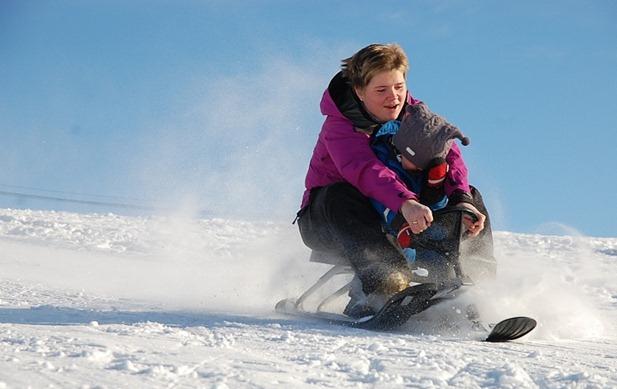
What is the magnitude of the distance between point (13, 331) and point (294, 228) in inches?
96.4

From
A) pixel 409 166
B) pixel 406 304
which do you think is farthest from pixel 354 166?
pixel 406 304

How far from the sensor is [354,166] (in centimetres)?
305

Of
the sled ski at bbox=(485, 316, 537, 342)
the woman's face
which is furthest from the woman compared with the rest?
the sled ski at bbox=(485, 316, 537, 342)

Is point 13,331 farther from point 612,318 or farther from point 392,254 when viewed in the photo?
point 612,318

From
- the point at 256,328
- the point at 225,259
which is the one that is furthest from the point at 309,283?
the point at 225,259

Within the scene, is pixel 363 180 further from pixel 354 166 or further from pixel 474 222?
pixel 474 222

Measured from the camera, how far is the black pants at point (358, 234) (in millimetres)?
2982

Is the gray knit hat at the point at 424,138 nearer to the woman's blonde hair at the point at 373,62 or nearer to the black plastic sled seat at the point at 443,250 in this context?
the black plastic sled seat at the point at 443,250

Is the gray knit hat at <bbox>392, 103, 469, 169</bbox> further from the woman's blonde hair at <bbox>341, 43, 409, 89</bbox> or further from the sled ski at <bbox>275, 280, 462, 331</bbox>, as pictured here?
the sled ski at <bbox>275, 280, 462, 331</bbox>

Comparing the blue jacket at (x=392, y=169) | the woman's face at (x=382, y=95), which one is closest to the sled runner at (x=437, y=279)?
the blue jacket at (x=392, y=169)

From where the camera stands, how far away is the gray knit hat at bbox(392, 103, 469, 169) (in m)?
2.97

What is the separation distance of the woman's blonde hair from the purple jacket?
0.14 m

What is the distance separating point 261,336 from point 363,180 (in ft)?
2.74

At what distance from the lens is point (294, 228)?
455 cm
